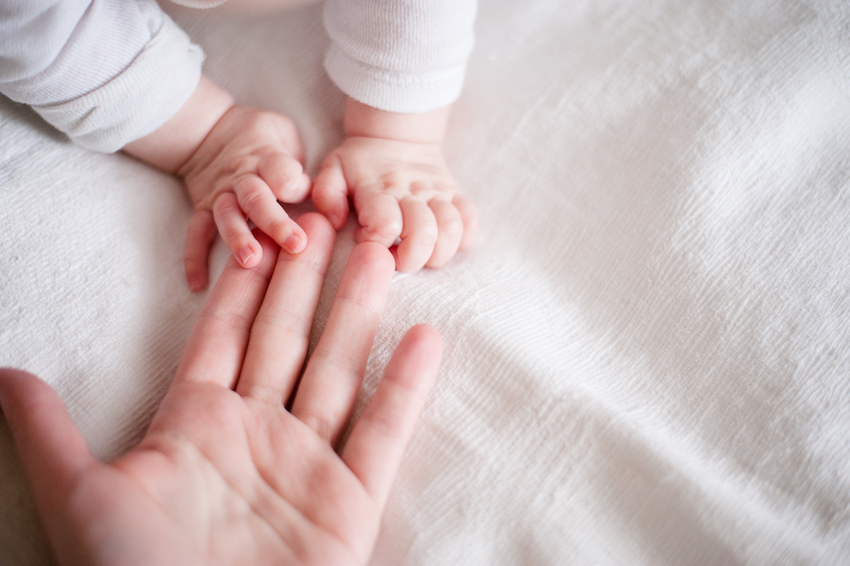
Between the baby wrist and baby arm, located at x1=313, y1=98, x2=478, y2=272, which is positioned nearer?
baby arm, located at x1=313, y1=98, x2=478, y2=272

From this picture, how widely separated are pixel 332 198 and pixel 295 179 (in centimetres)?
5

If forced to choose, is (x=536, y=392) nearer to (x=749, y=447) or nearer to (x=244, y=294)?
(x=749, y=447)

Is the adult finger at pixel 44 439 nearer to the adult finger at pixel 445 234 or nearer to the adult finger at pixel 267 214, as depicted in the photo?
the adult finger at pixel 267 214

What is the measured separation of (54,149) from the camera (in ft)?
2.00

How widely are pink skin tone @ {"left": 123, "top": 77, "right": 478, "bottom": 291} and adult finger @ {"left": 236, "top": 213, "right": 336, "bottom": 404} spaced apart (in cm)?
2

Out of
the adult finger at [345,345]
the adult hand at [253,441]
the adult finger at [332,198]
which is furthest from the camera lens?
the adult finger at [332,198]

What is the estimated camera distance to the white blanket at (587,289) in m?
0.44

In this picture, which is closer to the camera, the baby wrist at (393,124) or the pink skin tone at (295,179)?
the pink skin tone at (295,179)

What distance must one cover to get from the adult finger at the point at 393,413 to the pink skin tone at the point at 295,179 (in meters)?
0.11

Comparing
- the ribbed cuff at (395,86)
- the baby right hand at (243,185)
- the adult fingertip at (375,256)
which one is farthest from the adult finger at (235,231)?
the ribbed cuff at (395,86)

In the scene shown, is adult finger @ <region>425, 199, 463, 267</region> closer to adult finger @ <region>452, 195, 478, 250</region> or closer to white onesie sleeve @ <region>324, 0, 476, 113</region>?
adult finger @ <region>452, 195, 478, 250</region>

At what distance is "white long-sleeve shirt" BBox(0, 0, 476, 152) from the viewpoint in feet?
1.77

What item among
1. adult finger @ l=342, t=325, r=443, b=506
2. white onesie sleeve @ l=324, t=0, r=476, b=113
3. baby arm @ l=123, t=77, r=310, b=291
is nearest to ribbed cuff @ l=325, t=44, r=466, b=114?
white onesie sleeve @ l=324, t=0, r=476, b=113

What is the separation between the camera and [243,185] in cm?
57
